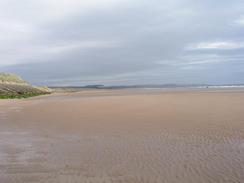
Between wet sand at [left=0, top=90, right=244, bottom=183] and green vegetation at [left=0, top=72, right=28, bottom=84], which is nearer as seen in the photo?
wet sand at [left=0, top=90, right=244, bottom=183]

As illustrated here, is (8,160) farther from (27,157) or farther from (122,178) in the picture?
(122,178)

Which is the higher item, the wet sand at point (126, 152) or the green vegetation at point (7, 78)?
the green vegetation at point (7, 78)

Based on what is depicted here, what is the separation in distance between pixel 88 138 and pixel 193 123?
4.71 meters

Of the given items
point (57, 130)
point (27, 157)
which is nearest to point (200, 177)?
point (27, 157)

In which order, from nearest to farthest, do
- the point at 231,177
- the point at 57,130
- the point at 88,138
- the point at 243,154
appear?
1. the point at 231,177
2. the point at 243,154
3. the point at 88,138
4. the point at 57,130

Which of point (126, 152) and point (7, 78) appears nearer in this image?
point (126, 152)

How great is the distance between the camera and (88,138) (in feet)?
35.8

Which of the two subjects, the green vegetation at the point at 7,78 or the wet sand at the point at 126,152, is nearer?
the wet sand at the point at 126,152

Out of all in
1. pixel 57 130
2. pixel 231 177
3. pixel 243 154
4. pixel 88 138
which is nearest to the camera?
pixel 231 177

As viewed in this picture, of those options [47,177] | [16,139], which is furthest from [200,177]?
[16,139]

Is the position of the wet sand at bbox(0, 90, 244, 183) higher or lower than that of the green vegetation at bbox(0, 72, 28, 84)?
lower

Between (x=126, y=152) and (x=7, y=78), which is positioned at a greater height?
(x=7, y=78)

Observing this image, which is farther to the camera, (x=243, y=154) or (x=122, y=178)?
(x=243, y=154)

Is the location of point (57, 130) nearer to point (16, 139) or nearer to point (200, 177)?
point (16, 139)
